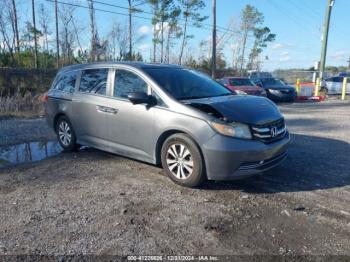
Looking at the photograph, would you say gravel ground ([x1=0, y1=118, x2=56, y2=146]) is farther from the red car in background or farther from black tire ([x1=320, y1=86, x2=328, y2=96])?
black tire ([x1=320, y1=86, x2=328, y2=96])

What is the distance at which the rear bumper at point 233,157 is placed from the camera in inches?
170

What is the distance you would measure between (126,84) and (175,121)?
1.32 metres

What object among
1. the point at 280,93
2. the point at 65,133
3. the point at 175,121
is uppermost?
the point at 175,121

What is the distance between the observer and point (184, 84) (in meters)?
5.49

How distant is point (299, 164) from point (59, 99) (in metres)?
4.76

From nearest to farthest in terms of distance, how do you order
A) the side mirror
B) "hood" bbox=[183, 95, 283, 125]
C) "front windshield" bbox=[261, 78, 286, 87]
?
"hood" bbox=[183, 95, 283, 125]
the side mirror
"front windshield" bbox=[261, 78, 286, 87]

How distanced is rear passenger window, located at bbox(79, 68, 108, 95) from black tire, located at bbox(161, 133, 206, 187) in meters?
1.77

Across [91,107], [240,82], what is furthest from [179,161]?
[240,82]

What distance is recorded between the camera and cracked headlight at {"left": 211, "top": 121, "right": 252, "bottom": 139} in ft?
14.4

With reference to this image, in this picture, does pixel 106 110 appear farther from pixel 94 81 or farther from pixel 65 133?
pixel 65 133

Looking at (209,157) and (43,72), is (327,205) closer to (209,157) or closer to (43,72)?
(209,157)

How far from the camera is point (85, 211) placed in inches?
160

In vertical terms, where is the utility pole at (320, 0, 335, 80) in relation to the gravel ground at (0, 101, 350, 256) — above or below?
above

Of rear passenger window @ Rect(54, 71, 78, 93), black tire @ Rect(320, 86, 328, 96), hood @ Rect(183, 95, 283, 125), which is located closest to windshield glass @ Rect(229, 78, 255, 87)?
black tire @ Rect(320, 86, 328, 96)
